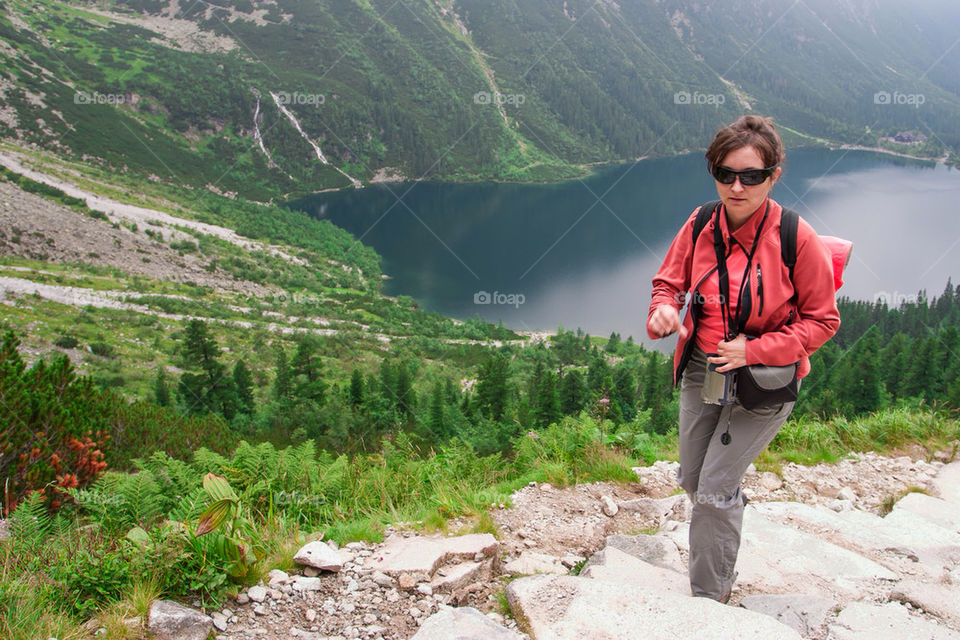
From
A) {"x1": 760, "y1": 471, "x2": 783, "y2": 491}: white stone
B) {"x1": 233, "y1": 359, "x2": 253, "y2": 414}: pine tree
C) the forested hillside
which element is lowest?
{"x1": 233, "y1": 359, "x2": 253, "y2": 414}: pine tree

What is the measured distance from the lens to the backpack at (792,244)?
8.95 ft

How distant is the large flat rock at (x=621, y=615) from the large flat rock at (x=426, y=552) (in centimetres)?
50

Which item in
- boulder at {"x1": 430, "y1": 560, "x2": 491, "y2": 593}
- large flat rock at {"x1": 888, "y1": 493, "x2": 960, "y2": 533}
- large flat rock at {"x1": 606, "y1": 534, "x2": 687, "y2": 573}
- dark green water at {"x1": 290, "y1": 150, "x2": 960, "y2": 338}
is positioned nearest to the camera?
boulder at {"x1": 430, "y1": 560, "x2": 491, "y2": 593}

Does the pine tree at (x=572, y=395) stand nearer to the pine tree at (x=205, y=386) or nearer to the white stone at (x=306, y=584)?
the pine tree at (x=205, y=386)

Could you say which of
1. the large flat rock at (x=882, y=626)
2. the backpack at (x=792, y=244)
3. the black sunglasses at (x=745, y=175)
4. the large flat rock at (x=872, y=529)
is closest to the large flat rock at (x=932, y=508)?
the large flat rock at (x=872, y=529)

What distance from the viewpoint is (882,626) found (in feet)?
9.85

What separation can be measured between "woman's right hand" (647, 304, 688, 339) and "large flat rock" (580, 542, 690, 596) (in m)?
1.42

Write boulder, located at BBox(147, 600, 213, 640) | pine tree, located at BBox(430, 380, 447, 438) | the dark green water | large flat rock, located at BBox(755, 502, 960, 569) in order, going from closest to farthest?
boulder, located at BBox(147, 600, 213, 640) < large flat rock, located at BBox(755, 502, 960, 569) < pine tree, located at BBox(430, 380, 447, 438) < the dark green water

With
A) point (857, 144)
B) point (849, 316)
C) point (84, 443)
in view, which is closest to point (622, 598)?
point (84, 443)

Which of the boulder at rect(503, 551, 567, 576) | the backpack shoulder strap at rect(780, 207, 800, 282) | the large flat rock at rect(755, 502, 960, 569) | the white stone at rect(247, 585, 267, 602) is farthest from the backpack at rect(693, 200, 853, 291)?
the white stone at rect(247, 585, 267, 602)

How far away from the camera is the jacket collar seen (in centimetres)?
283

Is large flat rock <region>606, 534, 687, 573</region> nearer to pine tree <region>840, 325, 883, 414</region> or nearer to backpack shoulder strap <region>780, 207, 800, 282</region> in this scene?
backpack shoulder strap <region>780, 207, 800, 282</region>

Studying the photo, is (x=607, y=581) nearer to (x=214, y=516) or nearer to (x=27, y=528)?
(x=214, y=516)

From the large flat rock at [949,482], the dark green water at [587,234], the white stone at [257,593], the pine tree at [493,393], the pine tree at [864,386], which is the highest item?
the dark green water at [587,234]
